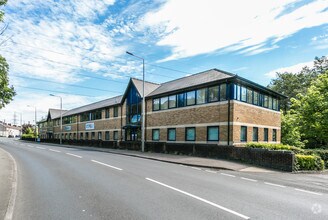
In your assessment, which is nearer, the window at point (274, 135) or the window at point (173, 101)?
the window at point (173, 101)

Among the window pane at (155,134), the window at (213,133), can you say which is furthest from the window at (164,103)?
the window at (213,133)

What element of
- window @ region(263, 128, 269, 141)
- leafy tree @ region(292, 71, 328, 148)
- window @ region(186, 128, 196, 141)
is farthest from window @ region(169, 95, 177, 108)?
leafy tree @ region(292, 71, 328, 148)

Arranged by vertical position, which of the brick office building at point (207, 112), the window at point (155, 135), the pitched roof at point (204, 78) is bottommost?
the window at point (155, 135)

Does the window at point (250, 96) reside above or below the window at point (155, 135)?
above

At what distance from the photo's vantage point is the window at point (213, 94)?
70.1 feet

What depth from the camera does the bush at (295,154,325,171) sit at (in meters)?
14.1

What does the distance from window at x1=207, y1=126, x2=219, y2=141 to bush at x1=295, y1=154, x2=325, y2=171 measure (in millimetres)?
7458

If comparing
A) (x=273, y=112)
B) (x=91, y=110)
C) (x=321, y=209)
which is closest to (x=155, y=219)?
(x=321, y=209)

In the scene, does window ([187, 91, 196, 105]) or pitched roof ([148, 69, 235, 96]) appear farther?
window ([187, 91, 196, 105])

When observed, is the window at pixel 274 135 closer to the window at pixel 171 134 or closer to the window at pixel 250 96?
the window at pixel 250 96

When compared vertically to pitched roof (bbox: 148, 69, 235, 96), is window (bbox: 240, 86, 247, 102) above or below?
below

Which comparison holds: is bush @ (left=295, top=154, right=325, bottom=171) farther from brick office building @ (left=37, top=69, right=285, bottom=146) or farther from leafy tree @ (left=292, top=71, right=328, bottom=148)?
leafy tree @ (left=292, top=71, right=328, bottom=148)

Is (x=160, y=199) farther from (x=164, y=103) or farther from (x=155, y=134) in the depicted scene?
(x=155, y=134)

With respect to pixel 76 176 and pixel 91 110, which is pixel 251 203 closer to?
pixel 76 176
